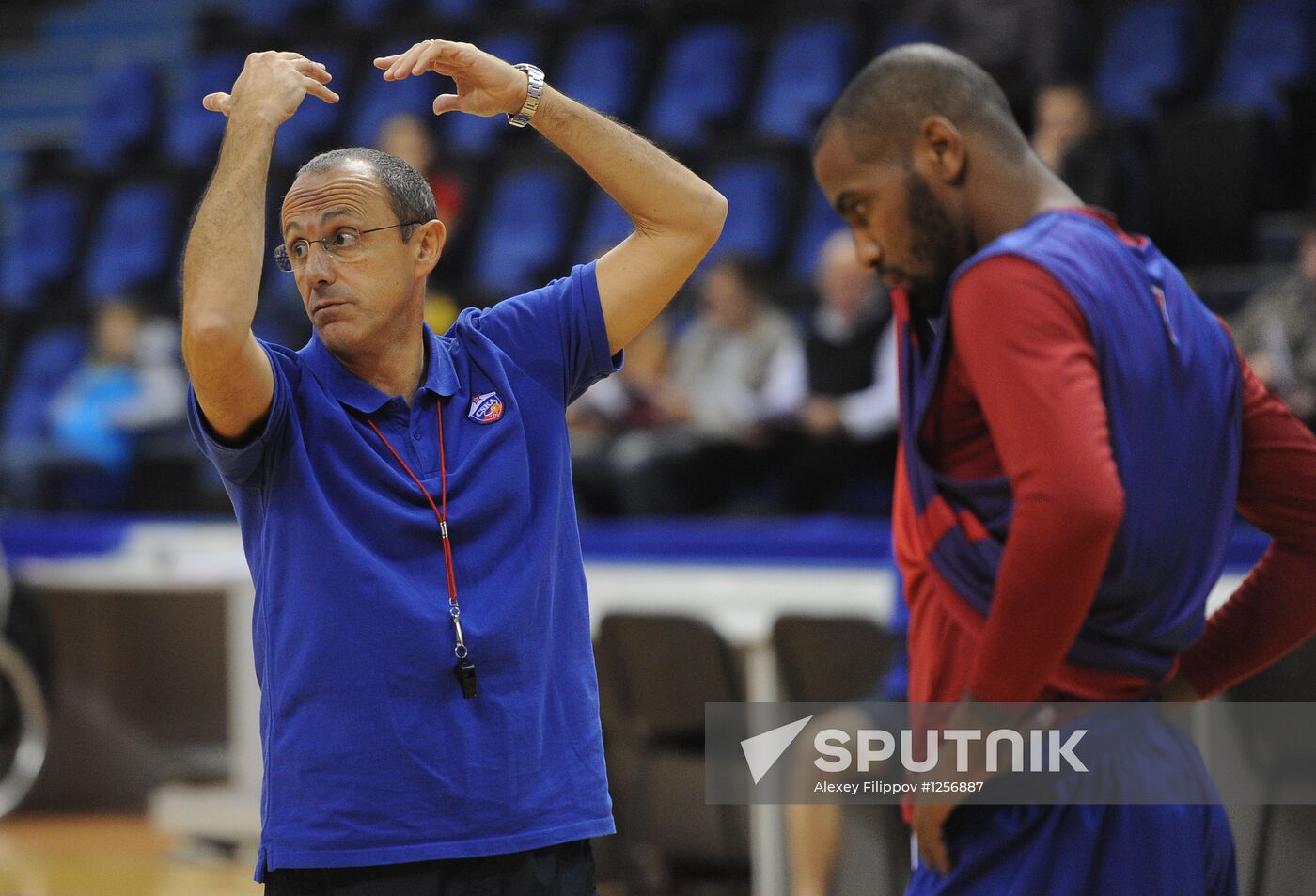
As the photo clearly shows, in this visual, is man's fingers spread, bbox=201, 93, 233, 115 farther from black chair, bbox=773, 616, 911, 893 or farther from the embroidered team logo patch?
black chair, bbox=773, 616, 911, 893

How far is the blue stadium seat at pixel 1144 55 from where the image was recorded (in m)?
7.39

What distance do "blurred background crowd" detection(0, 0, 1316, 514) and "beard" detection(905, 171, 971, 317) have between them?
11.0 feet

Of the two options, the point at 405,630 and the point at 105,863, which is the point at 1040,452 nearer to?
the point at 405,630

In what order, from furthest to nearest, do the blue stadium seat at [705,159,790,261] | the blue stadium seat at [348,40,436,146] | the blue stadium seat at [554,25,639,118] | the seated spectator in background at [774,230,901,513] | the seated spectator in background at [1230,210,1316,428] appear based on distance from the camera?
the blue stadium seat at [348,40,436,146] → the blue stadium seat at [554,25,639,118] → the blue stadium seat at [705,159,790,261] → the seated spectator in background at [774,230,901,513] → the seated spectator in background at [1230,210,1316,428]

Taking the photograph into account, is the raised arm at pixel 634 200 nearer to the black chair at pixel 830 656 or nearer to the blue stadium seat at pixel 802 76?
the black chair at pixel 830 656

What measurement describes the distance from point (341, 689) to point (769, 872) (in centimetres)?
297

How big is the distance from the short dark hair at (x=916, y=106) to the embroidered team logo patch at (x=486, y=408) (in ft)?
1.82

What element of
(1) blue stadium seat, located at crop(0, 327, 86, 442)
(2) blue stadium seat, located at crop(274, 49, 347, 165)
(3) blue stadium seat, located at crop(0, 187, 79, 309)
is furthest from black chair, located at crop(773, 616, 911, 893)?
(3) blue stadium seat, located at crop(0, 187, 79, 309)

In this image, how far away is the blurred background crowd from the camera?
6.28m

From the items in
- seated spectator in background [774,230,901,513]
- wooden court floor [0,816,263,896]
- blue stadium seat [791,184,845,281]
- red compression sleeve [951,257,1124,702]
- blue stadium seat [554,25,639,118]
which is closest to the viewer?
red compression sleeve [951,257,1124,702]

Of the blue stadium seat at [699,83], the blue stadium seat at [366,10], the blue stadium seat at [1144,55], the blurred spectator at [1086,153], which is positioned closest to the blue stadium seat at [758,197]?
the blue stadium seat at [699,83]

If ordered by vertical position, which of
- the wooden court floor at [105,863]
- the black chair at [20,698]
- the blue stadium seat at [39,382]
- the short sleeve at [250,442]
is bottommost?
the wooden court floor at [105,863]

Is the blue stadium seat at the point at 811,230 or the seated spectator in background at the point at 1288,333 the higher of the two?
the blue stadium seat at the point at 811,230

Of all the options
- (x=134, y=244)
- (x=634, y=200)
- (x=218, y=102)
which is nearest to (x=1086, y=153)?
(x=634, y=200)
